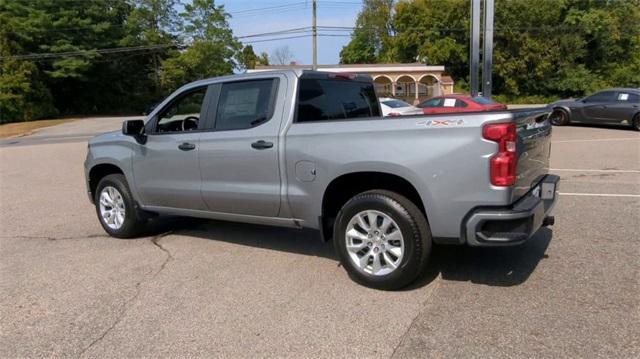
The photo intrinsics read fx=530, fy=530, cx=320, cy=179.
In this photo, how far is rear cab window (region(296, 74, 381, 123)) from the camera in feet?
16.5

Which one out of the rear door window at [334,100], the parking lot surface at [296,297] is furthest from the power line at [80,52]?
the rear door window at [334,100]

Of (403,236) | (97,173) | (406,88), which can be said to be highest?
(406,88)

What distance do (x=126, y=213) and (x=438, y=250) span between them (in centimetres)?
361

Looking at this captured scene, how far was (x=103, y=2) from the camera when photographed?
51219 millimetres

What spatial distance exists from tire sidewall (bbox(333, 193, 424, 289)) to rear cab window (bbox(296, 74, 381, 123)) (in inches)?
36.6

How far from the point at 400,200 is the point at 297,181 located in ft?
3.28

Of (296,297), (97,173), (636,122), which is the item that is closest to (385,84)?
(636,122)

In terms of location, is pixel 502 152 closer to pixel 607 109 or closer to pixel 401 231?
pixel 401 231

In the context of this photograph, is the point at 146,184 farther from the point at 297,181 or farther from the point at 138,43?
the point at 138,43

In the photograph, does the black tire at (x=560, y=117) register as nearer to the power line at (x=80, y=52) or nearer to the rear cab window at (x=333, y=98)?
the rear cab window at (x=333, y=98)

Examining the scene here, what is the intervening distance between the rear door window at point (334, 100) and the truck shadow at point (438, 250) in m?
1.47

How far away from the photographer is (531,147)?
4383mm

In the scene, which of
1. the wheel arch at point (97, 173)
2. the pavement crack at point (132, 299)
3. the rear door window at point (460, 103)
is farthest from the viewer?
the rear door window at point (460, 103)

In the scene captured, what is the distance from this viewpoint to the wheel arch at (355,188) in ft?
14.7
